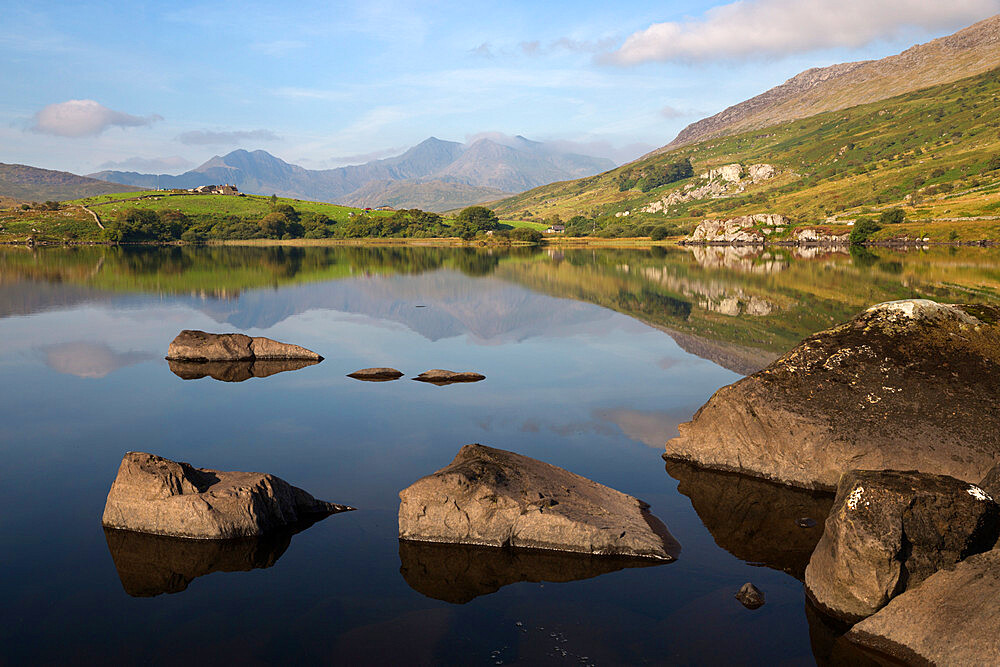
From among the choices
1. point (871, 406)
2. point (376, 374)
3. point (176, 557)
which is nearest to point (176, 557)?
point (176, 557)

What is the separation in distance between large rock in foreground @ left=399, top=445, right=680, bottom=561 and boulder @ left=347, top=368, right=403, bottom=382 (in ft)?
57.4

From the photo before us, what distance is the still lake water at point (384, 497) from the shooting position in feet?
40.2

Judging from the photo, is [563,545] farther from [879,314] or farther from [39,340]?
[39,340]

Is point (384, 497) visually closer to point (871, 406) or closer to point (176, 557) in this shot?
point (176, 557)

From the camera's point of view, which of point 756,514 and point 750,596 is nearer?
point 750,596

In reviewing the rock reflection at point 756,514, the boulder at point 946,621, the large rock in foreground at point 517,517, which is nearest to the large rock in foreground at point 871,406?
the rock reflection at point 756,514

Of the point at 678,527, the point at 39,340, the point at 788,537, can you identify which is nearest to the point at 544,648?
the point at 678,527

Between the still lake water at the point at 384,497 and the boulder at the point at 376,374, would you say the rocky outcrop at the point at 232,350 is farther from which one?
the boulder at the point at 376,374

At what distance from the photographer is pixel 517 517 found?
51.5ft

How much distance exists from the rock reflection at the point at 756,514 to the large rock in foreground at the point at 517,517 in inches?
67.8

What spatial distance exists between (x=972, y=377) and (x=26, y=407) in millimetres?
35654

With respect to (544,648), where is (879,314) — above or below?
above

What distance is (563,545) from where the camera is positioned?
50.5ft

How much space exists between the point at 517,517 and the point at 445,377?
17.9 metres
